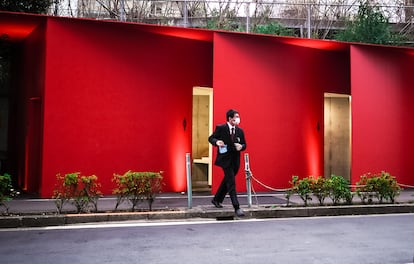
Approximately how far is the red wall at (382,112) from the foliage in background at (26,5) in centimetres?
1007

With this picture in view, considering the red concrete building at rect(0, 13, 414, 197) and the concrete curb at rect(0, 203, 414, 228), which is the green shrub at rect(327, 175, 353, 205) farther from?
the red concrete building at rect(0, 13, 414, 197)

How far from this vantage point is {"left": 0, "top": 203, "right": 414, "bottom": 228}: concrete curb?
7.78 m

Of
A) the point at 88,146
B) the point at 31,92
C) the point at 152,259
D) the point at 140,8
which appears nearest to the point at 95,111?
the point at 88,146

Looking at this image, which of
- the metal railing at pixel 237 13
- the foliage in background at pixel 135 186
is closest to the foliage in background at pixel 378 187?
the foliage in background at pixel 135 186

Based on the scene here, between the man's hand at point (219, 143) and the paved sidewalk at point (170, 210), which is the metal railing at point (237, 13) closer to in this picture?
the paved sidewalk at point (170, 210)

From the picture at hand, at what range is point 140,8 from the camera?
2067 centimetres

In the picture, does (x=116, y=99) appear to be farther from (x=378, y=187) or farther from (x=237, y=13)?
(x=237, y=13)

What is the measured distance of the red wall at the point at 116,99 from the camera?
1076cm

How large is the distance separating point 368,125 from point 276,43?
3547 millimetres

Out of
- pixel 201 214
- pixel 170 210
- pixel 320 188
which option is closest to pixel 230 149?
pixel 201 214

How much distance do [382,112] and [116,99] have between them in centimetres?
767

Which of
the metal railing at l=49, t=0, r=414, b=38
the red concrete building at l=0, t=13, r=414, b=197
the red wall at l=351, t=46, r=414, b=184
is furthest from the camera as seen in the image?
the metal railing at l=49, t=0, r=414, b=38

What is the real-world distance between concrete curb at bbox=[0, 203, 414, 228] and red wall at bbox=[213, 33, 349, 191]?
2.79 metres

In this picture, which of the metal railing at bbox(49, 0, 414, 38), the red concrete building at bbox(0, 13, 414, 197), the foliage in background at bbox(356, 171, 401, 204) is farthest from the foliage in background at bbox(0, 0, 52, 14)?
the foliage in background at bbox(356, 171, 401, 204)
